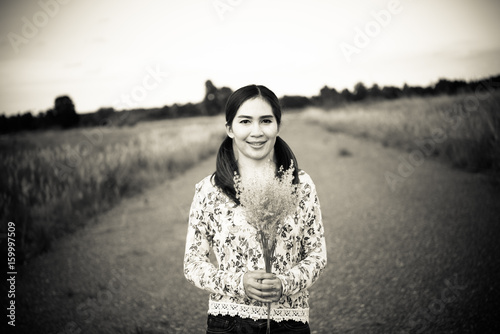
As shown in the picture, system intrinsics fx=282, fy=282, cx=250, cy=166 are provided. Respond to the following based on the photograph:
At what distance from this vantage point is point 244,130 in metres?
1.47

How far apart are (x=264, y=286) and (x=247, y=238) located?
0.33 meters

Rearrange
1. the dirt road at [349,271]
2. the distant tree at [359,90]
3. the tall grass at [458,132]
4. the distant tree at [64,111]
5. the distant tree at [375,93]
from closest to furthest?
the dirt road at [349,271], the tall grass at [458,132], the distant tree at [64,111], the distant tree at [375,93], the distant tree at [359,90]

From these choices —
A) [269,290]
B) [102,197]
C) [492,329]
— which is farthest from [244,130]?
[102,197]

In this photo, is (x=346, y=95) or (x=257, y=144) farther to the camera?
(x=346, y=95)

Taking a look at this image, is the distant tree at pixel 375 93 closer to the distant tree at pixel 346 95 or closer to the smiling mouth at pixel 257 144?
the distant tree at pixel 346 95

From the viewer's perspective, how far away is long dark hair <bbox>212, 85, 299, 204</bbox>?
1.49 metres

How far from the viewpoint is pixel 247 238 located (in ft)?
4.86

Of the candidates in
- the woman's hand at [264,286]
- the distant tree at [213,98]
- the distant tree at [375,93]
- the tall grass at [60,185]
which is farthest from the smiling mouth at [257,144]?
the distant tree at [375,93]

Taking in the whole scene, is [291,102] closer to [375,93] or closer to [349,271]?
Answer: [375,93]

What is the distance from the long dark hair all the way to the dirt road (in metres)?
2.08

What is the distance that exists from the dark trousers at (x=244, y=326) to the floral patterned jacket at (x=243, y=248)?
3cm

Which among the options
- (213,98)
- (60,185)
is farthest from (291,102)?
(60,185)

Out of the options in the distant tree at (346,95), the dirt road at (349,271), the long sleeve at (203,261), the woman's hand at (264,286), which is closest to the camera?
the woman's hand at (264,286)

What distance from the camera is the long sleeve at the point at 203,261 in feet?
4.41
